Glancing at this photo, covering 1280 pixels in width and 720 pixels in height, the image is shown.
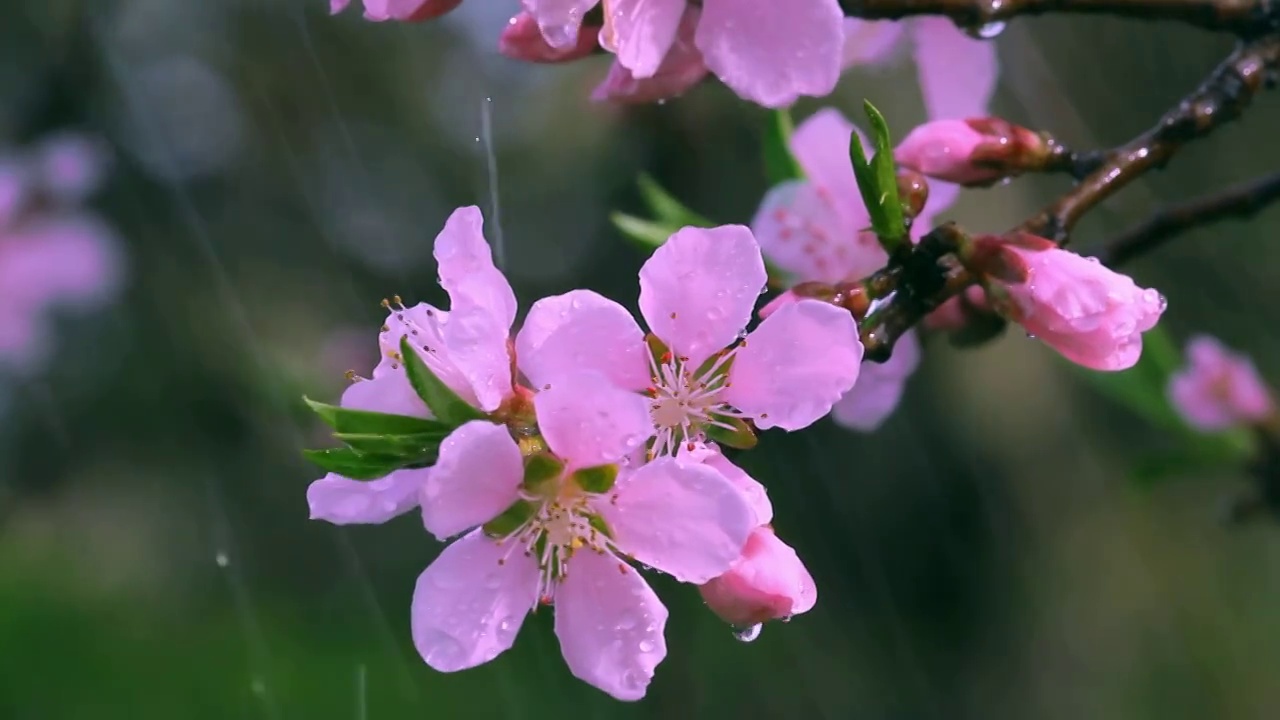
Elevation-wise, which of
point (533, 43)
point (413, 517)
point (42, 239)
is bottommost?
point (413, 517)

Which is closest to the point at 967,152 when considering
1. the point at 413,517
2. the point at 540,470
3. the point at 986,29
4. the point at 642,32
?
the point at 986,29

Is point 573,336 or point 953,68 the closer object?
point 573,336

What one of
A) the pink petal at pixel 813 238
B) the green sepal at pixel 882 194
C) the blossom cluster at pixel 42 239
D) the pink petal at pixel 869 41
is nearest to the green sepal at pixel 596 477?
the green sepal at pixel 882 194

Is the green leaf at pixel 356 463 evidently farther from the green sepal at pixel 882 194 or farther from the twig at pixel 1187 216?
the twig at pixel 1187 216

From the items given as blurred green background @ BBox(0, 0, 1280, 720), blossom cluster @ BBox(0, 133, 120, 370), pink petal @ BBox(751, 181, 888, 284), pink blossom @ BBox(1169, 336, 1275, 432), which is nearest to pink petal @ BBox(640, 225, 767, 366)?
pink petal @ BBox(751, 181, 888, 284)

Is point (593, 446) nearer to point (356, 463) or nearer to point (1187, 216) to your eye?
point (356, 463)

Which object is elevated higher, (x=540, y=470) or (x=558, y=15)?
(x=558, y=15)

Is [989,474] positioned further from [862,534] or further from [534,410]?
[534,410]
